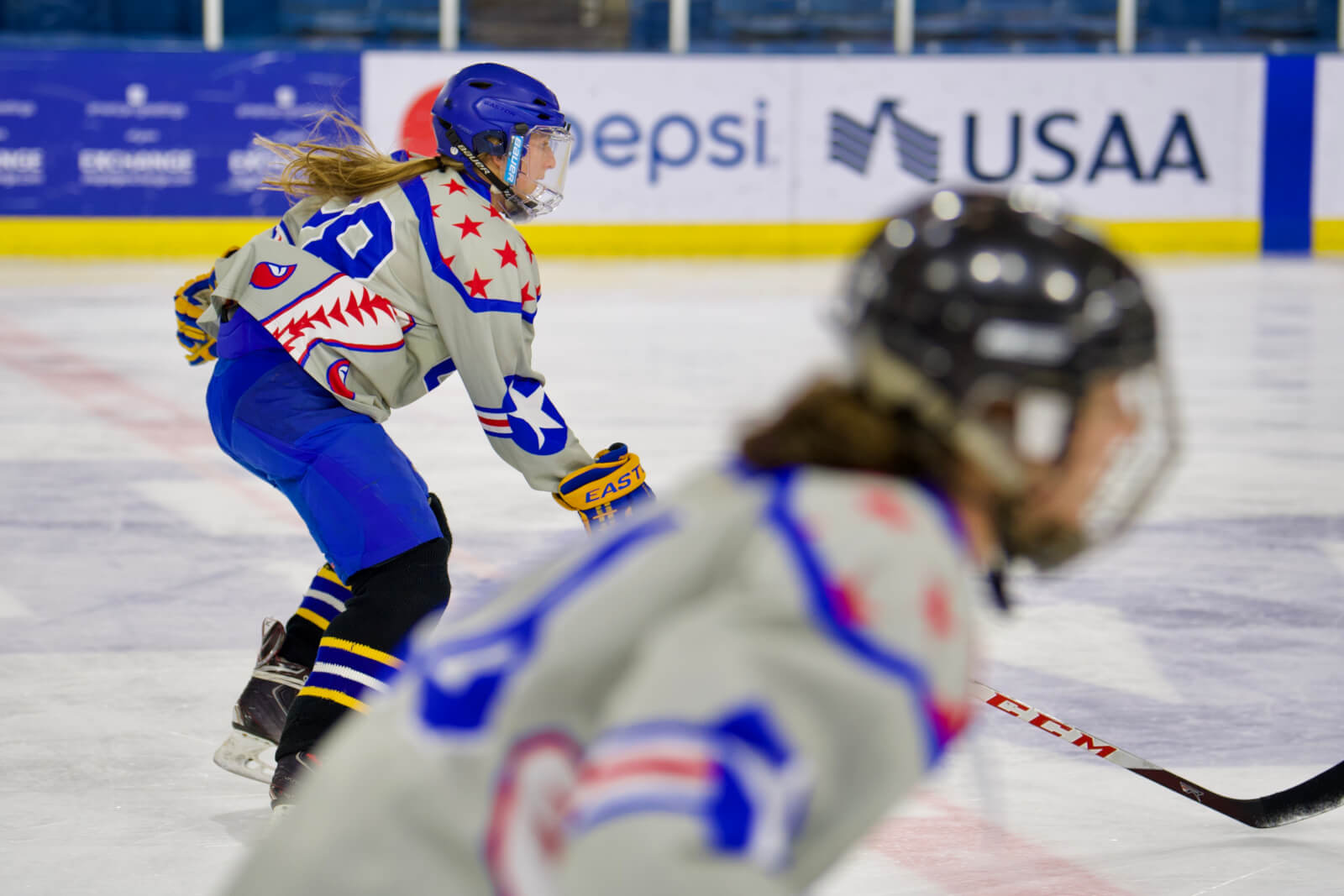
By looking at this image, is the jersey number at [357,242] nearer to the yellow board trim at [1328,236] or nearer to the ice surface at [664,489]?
the ice surface at [664,489]

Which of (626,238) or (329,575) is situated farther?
(626,238)

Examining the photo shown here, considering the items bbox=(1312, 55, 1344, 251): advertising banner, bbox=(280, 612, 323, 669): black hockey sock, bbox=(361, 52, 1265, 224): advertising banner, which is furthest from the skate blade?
bbox=(1312, 55, 1344, 251): advertising banner

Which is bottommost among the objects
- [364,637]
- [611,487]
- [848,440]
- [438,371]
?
[364,637]

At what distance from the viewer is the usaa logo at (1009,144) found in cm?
1323

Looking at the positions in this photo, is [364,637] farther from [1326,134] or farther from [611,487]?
[1326,134]

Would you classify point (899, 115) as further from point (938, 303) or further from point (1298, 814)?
point (938, 303)

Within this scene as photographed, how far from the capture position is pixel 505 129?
2.77m

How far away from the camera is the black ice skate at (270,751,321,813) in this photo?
257 centimetres

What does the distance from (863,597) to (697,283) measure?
1052 centimetres

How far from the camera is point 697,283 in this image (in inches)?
445

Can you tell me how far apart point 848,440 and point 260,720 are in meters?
2.21

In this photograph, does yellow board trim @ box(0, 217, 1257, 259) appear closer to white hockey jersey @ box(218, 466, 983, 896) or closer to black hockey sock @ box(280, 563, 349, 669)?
black hockey sock @ box(280, 563, 349, 669)

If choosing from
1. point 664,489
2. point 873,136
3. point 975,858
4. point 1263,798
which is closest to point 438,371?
point 975,858

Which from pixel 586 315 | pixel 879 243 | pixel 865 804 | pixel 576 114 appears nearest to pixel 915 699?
pixel 865 804
